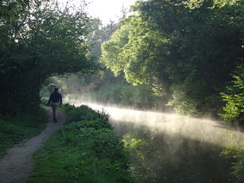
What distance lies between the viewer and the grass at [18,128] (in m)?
10.8

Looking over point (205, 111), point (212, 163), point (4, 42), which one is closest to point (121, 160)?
point (212, 163)

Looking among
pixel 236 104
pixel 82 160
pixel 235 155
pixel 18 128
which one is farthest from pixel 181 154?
pixel 18 128

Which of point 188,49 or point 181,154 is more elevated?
point 188,49

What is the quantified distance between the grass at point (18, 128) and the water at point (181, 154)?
524 cm

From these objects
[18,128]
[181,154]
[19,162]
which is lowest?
[181,154]

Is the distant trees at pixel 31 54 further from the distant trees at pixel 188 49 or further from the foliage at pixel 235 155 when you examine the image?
the foliage at pixel 235 155

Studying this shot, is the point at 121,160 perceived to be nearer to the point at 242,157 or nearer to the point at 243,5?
the point at 242,157

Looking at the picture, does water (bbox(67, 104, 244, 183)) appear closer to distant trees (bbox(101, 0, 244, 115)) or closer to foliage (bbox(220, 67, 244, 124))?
foliage (bbox(220, 67, 244, 124))

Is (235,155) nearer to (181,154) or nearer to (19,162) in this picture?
(181,154)

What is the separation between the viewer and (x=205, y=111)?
79.3 ft

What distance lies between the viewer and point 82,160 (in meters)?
7.79

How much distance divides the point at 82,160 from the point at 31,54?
1219 cm

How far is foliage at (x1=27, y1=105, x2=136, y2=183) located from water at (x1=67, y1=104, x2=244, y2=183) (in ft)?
4.54

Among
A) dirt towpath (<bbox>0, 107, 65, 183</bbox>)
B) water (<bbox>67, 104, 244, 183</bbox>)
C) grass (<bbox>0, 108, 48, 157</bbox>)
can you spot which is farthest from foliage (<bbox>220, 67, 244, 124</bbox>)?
grass (<bbox>0, 108, 48, 157</bbox>)
